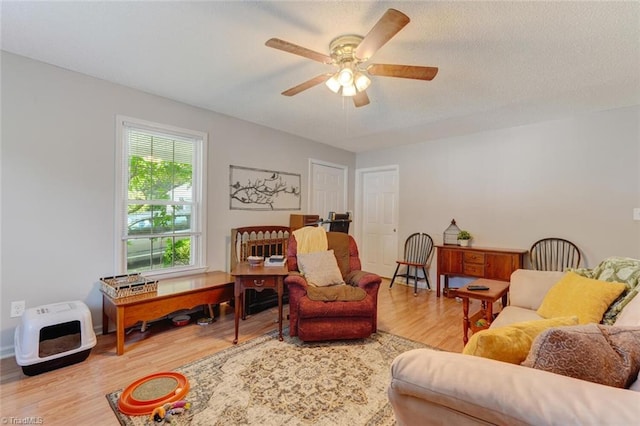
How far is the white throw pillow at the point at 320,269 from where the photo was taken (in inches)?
115

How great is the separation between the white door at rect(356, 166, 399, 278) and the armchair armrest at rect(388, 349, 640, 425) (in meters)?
4.32

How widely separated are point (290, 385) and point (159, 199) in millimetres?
2378

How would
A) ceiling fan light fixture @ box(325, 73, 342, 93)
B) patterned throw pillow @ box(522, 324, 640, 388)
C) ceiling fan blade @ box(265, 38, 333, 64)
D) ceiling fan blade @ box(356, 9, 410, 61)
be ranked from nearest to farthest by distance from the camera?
patterned throw pillow @ box(522, 324, 640, 388) < ceiling fan blade @ box(356, 9, 410, 61) < ceiling fan blade @ box(265, 38, 333, 64) < ceiling fan light fixture @ box(325, 73, 342, 93)

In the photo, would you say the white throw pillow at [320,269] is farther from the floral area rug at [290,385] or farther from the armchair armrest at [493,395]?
the armchair armrest at [493,395]

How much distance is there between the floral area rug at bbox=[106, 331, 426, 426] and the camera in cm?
168

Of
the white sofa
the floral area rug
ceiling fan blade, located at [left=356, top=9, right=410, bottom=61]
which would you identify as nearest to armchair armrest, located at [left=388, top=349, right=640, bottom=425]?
the white sofa

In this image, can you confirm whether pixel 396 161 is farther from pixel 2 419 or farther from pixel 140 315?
pixel 2 419

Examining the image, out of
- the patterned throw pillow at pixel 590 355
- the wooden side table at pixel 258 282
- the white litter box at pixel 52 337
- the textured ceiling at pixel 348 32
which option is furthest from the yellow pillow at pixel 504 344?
the white litter box at pixel 52 337

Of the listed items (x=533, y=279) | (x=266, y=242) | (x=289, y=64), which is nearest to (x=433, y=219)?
(x=533, y=279)

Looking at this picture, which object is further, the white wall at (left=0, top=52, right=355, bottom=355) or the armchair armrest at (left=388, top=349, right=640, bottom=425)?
the white wall at (left=0, top=52, right=355, bottom=355)

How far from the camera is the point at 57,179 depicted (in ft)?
8.21

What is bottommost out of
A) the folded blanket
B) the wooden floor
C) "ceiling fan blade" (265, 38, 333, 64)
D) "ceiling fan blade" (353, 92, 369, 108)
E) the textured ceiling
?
the wooden floor

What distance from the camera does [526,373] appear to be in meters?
0.79

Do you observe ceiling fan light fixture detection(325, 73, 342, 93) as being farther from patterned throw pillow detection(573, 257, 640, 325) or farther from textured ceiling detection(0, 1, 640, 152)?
patterned throw pillow detection(573, 257, 640, 325)
